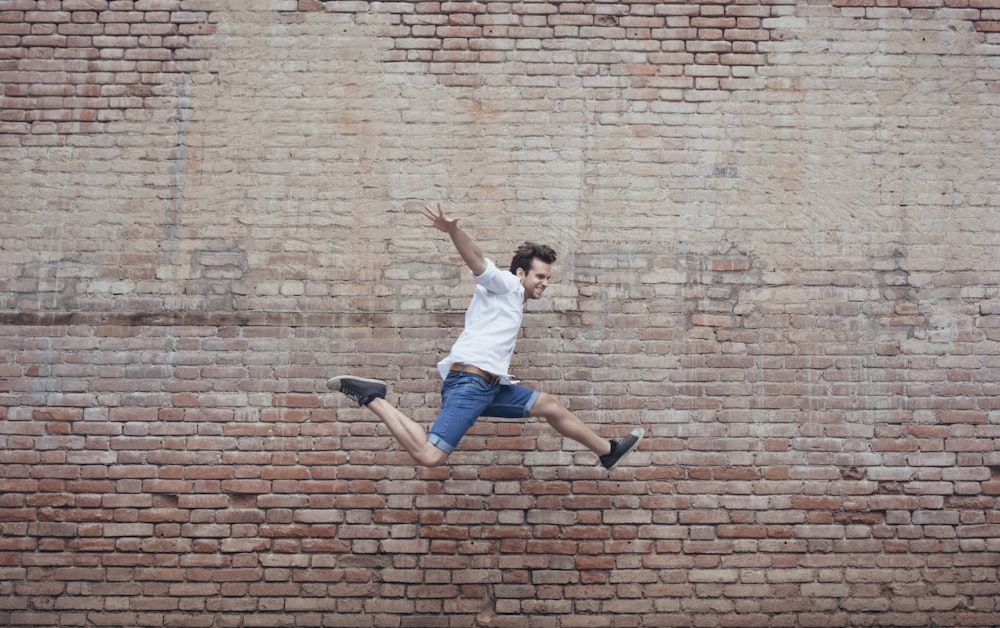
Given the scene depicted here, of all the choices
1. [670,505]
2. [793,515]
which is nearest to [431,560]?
[670,505]

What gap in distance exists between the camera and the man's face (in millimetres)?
4258

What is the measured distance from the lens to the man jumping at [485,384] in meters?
4.00

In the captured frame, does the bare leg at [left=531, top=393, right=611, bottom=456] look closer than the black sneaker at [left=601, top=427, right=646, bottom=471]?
Yes

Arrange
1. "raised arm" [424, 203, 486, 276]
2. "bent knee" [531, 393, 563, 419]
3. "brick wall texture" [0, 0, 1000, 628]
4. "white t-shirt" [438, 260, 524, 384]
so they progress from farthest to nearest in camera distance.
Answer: "brick wall texture" [0, 0, 1000, 628], "bent knee" [531, 393, 563, 419], "white t-shirt" [438, 260, 524, 384], "raised arm" [424, 203, 486, 276]

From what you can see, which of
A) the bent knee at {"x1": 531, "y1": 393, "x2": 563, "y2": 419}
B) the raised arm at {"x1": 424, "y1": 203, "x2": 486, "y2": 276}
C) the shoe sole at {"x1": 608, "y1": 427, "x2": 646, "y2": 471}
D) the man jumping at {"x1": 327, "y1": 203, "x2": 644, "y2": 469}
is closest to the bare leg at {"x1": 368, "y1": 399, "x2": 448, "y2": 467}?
the man jumping at {"x1": 327, "y1": 203, "x2": 644, "y2": 469}

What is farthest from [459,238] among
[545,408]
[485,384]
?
[545,408]

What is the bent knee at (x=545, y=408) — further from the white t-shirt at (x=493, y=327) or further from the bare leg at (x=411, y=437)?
the bare leg at (x=411, y=437)

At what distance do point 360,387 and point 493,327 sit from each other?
0.78m

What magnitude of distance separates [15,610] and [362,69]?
391cm

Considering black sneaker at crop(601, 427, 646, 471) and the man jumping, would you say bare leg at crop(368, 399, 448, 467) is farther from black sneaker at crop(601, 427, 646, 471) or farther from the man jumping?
black sneaker at crop(601, 427, 646, 471)

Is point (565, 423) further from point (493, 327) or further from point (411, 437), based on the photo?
point (411, 437)

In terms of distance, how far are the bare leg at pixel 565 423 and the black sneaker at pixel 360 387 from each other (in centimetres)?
86

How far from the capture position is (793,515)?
461 centimetres

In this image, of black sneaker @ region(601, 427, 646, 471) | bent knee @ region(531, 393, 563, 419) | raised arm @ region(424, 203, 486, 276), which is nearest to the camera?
raised arm @ region(424, 203, 486, 276)
